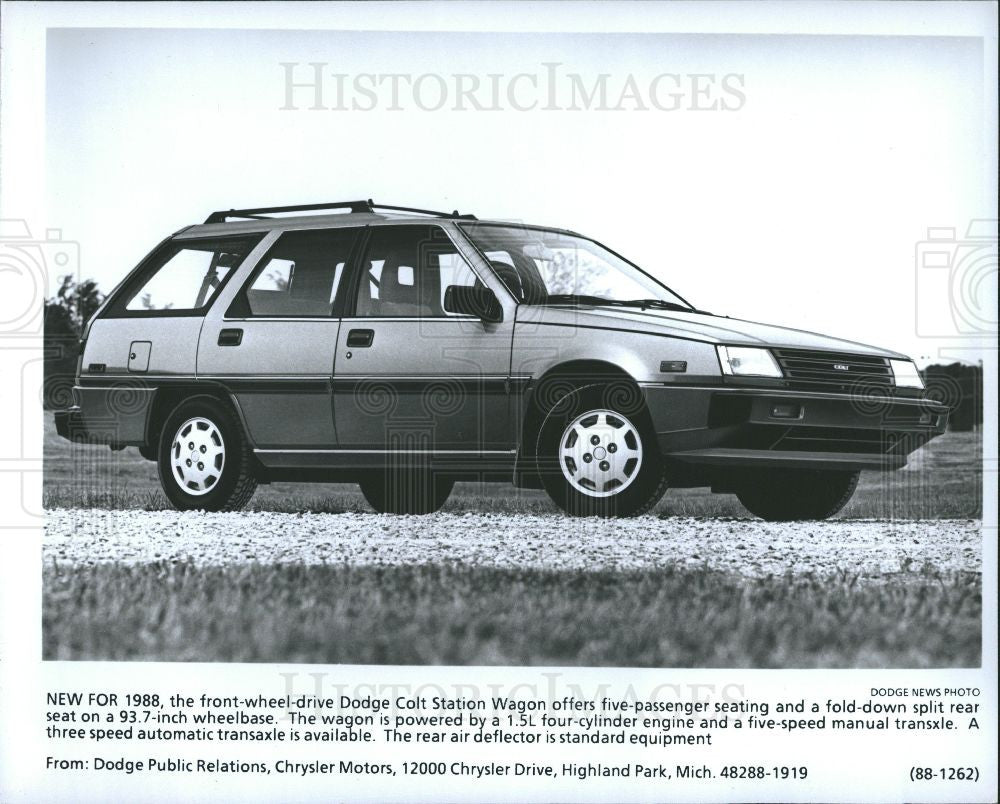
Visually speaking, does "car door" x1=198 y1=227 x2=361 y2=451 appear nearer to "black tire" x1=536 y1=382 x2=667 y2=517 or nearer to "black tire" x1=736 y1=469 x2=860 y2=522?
"black tire" x1=536 y1=382 x2=667 y2=517

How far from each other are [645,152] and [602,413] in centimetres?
139

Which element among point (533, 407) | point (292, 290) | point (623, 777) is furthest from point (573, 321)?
point (623, 777)

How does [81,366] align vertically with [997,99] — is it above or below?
below

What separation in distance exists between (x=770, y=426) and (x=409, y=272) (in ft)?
7.32

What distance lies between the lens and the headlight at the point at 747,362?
7242 mm

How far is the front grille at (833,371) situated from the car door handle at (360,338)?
2.23 meters

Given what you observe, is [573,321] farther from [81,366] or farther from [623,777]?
[81,366]

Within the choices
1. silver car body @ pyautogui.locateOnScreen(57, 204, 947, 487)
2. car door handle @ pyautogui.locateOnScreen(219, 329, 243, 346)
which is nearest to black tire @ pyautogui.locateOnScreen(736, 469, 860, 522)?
silver car body @ pyautogui.locateOnScreen(57, 204, 947, 487)

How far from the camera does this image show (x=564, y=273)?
763 cm

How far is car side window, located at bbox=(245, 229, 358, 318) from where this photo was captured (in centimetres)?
810

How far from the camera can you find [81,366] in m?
8.27

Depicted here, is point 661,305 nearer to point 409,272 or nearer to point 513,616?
point 409,272
